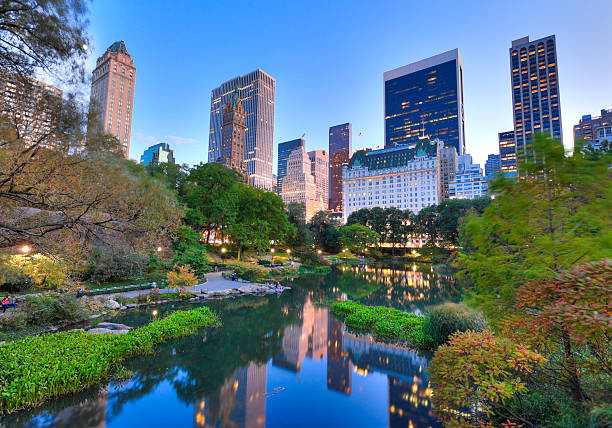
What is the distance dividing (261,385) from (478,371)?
19.9 feet

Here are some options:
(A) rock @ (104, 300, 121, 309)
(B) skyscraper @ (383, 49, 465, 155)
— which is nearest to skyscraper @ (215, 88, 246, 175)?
(B) skyscraper @ (383, 49, 465, 155)

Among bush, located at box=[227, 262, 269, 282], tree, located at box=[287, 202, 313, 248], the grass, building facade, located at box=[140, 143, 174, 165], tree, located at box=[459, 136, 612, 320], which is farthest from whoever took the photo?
building facade, located at box=[140, 143, 174, 165]

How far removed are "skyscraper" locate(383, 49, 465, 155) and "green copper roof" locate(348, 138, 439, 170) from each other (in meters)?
46.3

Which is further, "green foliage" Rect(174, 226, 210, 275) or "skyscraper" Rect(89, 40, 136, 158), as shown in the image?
"skyscraper" Rect(89, 40, 136, 158)

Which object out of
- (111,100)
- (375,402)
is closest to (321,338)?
(375,402)

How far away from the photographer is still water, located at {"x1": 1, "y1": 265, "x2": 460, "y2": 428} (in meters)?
6.71

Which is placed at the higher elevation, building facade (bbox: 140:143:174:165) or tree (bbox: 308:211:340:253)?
building facade (bbox: 140:143:174:165)

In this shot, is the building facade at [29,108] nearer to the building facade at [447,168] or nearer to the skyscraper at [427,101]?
the building facade at [447,168]

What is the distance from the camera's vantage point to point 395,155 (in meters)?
109

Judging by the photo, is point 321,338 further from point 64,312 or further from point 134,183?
point 64,312

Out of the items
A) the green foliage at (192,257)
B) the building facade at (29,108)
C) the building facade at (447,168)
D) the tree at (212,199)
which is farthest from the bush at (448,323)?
the building facade at (447,168)

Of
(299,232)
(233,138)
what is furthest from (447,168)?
(299,232)

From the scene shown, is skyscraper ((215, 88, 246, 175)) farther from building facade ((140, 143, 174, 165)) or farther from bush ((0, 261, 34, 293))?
bush ((0, 261, 34, 293))

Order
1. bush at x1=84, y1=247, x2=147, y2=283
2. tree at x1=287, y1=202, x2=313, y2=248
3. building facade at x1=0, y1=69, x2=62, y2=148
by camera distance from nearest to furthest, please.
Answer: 1. building facade at x1=0, y1=69, x2=62, y2=148
2. bush at x1=84, y1=247, x2=147, y2=283
3. tree at x1=287, y1=202, x2=313, y2=248
